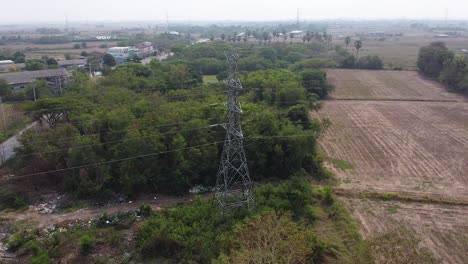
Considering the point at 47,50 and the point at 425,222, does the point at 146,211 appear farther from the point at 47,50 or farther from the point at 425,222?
the point at 47,50

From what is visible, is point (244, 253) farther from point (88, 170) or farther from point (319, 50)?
point (319, 50)

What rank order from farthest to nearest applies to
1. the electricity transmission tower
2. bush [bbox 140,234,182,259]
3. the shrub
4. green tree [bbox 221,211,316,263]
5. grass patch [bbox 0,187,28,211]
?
grass patch [bbox 0,187,28,211] < the shrub < the electricity transmission tower < bush [bbox 140,234,182,259] < green tree [bbox 221,211,316,263]

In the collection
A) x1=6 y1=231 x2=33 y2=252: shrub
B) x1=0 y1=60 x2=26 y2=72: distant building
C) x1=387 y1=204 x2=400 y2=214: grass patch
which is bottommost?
x1=387 y1=204 x2=400 y2=214: grass patch

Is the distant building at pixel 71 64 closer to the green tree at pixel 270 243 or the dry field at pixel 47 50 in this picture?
the dry field at pixel 47 50

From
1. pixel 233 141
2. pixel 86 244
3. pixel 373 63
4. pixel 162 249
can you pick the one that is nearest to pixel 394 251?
pixel 233 141

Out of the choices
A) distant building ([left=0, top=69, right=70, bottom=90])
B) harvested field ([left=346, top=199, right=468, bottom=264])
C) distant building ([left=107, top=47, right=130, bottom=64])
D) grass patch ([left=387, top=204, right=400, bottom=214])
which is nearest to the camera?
harvested field ([left=346, top=199, right=468, bottom=264])

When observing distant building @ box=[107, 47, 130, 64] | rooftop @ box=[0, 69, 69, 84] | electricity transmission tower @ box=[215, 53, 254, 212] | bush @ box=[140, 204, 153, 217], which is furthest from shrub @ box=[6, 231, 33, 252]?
distant building @ box=[107, 47, 130, 64]

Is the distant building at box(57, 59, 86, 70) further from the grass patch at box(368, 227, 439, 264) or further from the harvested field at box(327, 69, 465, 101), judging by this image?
the grass patch at box(368, 227, 439, 264)
